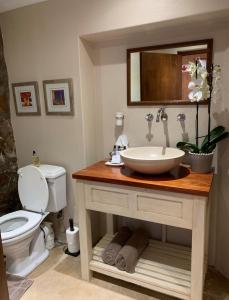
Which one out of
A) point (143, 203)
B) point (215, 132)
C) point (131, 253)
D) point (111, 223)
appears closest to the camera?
point (143, 203)

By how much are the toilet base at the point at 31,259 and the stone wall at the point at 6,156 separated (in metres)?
0.50

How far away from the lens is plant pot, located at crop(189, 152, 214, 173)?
1652 mm

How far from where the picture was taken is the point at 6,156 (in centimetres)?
247

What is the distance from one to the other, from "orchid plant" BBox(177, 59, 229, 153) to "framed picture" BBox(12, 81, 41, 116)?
4.62ft

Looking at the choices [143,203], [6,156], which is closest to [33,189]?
[6,156]

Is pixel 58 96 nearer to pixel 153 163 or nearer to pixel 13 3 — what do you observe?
pixel 13 3

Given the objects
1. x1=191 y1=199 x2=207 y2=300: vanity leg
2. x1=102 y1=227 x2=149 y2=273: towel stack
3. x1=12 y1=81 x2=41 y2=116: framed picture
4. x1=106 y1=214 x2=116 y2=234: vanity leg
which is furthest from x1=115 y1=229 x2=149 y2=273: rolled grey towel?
x1=12 y1=81 x2=41 y2=116: framed picture

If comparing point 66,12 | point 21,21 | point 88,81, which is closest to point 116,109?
point 88,81

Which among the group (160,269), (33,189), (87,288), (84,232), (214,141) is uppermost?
(214,141)

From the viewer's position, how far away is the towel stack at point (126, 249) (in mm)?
1789

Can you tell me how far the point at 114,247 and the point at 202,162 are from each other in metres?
0.94

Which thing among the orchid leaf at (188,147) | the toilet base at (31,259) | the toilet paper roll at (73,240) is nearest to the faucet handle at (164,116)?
the orchid leaf at (188,147)

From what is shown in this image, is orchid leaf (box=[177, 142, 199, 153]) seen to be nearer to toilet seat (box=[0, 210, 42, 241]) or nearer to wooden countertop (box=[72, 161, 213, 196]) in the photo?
wooden countertop (box=[72, 161, 213, 196])

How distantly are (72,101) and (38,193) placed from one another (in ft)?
2.86
